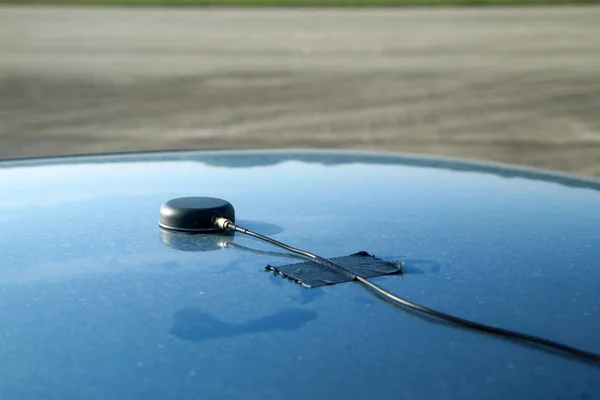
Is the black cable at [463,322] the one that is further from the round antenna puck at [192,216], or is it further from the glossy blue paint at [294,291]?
the round antenna puck at [192,216]

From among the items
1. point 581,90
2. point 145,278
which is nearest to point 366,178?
point 145,278

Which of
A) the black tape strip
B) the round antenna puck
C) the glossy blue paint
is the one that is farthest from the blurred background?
the black tape strip

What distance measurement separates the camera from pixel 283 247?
67.8 inches

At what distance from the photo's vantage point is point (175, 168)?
260 centimetres

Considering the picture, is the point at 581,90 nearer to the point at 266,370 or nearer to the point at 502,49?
the point at 502,49

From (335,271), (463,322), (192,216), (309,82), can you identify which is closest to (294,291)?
(335,271)

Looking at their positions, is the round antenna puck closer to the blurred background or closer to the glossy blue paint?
the glossy blue paint

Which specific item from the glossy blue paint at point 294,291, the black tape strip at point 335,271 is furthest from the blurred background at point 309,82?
the black tape strip at point 335,271

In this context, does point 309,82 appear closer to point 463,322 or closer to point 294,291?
point 294,291

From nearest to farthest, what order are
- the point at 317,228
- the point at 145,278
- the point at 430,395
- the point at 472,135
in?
the point at 430,395, the point at 145,278, the point at 317,228, the point at 472,135

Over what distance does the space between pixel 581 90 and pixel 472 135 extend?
146 inches

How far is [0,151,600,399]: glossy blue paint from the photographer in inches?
44.4

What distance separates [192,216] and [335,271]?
38 cm

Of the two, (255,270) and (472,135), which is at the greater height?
(255,270)
